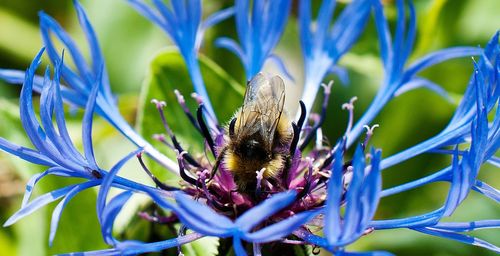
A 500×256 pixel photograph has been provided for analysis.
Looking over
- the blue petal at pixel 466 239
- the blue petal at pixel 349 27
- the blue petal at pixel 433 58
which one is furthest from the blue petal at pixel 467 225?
the blue petal at pixel 349 27

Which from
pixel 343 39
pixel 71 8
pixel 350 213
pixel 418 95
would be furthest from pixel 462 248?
pixel 71 8

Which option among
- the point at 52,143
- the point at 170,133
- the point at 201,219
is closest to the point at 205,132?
the point at 170,133

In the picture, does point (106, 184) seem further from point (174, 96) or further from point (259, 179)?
point (174, 96)

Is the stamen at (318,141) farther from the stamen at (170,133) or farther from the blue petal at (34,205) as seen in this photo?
the blue petal at (34,205)

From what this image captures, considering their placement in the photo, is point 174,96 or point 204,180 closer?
point 204,180

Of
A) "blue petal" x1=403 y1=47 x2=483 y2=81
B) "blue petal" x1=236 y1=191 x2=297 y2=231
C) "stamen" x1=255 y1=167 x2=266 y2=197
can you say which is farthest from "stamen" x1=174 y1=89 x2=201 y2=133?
"blue petal" x1=236 y1=191 x2=297 y2=231

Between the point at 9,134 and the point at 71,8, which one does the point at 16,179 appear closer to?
the point at 9,134
